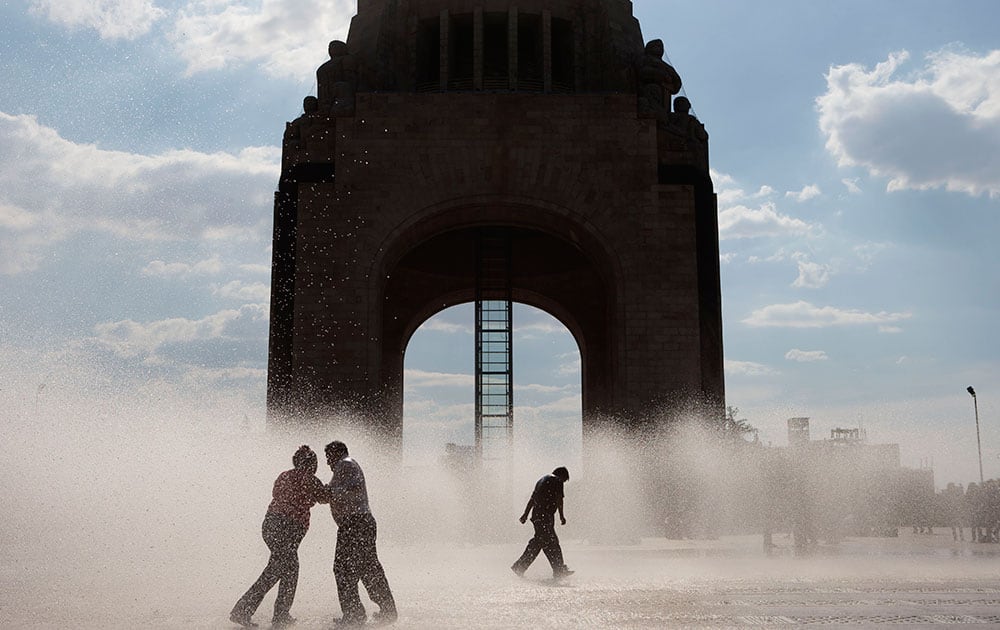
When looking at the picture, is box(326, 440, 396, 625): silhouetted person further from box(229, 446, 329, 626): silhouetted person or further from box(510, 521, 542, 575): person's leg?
box(510, 521, 542, 575): person's leg

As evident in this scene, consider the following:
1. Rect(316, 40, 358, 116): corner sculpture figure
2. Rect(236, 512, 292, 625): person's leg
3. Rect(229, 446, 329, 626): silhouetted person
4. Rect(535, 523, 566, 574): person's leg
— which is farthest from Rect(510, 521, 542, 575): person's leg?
Rect(316, 40, 358, 116): corner sculpture figure

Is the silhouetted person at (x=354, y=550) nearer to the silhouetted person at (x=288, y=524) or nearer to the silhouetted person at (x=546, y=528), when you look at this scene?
the silhouetted person at (x=288, y=524)

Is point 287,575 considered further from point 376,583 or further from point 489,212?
point 489,212

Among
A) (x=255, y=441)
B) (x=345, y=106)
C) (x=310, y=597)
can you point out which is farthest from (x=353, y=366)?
(x=310, y=597)

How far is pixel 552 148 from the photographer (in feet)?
78.0

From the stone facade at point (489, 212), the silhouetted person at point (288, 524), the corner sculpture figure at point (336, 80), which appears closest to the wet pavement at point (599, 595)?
the silhouetted person at point (288, 524)

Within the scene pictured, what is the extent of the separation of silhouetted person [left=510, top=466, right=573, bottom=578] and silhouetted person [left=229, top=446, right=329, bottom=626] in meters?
4.63

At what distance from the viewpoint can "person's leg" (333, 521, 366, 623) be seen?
875 cm

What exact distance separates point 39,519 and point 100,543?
154cm

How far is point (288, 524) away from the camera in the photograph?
9.10m

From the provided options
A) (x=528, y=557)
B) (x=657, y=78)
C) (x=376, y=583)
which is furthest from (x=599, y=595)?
(x=657, y=78)

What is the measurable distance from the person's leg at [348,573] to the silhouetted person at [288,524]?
1.15ft

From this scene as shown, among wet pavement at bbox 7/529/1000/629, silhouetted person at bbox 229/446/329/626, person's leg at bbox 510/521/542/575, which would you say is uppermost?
silhouetted person at bbox 229/446/329/626

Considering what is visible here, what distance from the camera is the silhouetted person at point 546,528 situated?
1324 cm
